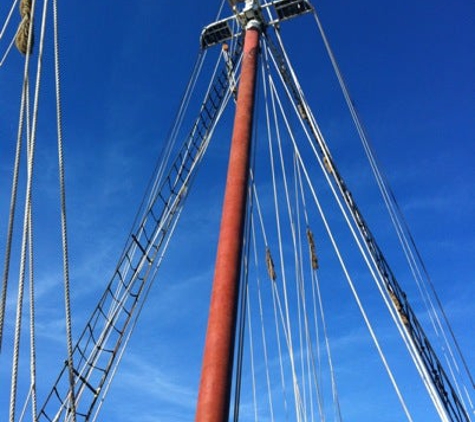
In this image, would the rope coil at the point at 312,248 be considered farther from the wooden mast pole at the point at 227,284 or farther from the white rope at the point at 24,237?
the white rope at the point at 24,237

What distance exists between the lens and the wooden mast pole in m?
5.23

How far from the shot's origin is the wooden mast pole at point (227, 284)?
17.1 feet

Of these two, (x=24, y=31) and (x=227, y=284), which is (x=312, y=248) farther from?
(x=24, y=31)

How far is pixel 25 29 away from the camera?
6.12 meters

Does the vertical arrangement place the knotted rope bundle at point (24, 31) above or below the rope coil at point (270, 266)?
below

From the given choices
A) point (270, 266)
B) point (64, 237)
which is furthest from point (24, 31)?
point (270, 266)

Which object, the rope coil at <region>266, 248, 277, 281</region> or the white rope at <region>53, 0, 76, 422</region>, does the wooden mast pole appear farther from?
the rope coil at <region>266, 248, 277, 281</region>

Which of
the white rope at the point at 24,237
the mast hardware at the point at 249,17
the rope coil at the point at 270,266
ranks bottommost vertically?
the white rope at the point at 24,237

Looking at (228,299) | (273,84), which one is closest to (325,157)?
(273,84)

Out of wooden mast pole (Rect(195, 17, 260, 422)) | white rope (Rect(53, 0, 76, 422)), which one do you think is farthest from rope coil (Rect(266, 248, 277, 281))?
white rope (Rect(53, 0, 76, 422))

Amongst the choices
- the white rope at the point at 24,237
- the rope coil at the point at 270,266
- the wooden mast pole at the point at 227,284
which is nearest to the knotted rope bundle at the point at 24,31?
the white rope at the point at 24,237

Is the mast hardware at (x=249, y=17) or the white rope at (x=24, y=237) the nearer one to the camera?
the white rope at (x=24, y=237)

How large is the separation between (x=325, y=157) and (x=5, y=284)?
29.6 feet

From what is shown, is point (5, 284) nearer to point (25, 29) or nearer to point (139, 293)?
point (25, 29)
